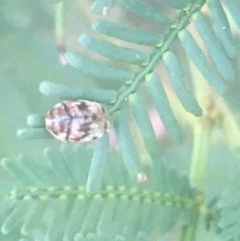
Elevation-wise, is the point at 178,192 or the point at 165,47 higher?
the point at 165,47

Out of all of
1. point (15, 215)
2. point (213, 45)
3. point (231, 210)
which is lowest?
point (15, 215)

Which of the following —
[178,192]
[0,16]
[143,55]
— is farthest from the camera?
[0,16]

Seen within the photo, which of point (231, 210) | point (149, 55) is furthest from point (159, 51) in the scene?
point (231, 210)

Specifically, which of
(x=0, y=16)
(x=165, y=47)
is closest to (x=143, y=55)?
(x=165, y=47)

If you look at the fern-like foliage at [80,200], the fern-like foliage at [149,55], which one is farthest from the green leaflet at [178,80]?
the fern-like foliage at [80,200]

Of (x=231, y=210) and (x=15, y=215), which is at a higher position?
(x=231, y=210)

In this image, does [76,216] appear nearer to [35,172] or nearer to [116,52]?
[35,172]

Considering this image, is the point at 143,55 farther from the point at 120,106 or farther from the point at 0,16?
the point at 0,16

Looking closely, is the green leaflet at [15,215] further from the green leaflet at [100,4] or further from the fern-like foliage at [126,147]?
the green leaflet at [100,4]
